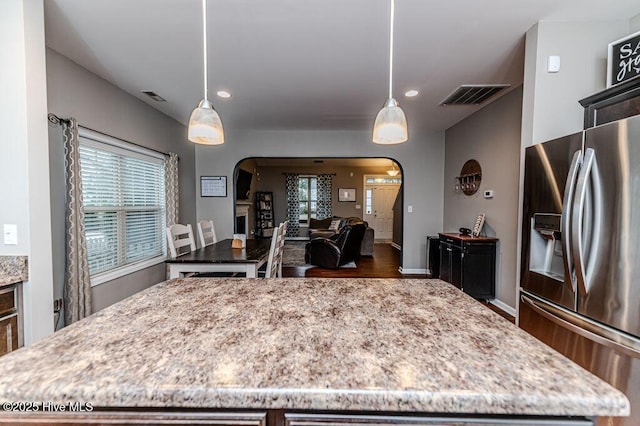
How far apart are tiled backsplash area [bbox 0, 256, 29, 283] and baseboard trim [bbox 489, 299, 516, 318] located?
4.22 meters

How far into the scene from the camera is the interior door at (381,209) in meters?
9.79

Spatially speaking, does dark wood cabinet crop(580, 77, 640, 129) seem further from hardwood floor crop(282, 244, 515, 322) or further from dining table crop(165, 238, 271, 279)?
hardwood floor crop(282, 244, 515, 322)

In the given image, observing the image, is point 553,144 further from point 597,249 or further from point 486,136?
point 486,136

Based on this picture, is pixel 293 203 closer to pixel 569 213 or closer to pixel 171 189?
pixel 171 189

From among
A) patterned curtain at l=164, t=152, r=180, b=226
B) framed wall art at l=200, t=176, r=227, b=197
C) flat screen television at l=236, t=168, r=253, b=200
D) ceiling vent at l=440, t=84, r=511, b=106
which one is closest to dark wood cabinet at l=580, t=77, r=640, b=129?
ceiling vent at l=440, t=84, r=511, b=106

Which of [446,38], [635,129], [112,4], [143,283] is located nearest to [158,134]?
[143,283]

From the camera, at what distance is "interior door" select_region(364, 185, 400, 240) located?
32.1ft

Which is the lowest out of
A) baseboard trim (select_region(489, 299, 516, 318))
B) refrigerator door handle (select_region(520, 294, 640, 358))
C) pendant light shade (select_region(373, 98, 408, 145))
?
baseboard trim (select_region(489, 299, 516, 318))

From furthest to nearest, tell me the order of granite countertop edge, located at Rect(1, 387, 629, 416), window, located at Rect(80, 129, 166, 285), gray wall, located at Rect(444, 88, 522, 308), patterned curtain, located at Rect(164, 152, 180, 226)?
patterned curtain, located at Rect(164, 152, 180, 226) < gray wall, located at Rect(444, 88, 522, 308) < window, located at Rect(80, 129, 166, 285) < granite countertop edge, located at Rect(1, 387, 629, 416)

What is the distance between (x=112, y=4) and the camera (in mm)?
1884

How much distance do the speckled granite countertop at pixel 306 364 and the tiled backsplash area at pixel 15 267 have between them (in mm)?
1128

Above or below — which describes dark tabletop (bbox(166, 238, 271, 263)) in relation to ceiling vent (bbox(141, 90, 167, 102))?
below

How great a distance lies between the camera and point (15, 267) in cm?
170

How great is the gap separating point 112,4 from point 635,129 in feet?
9.86
